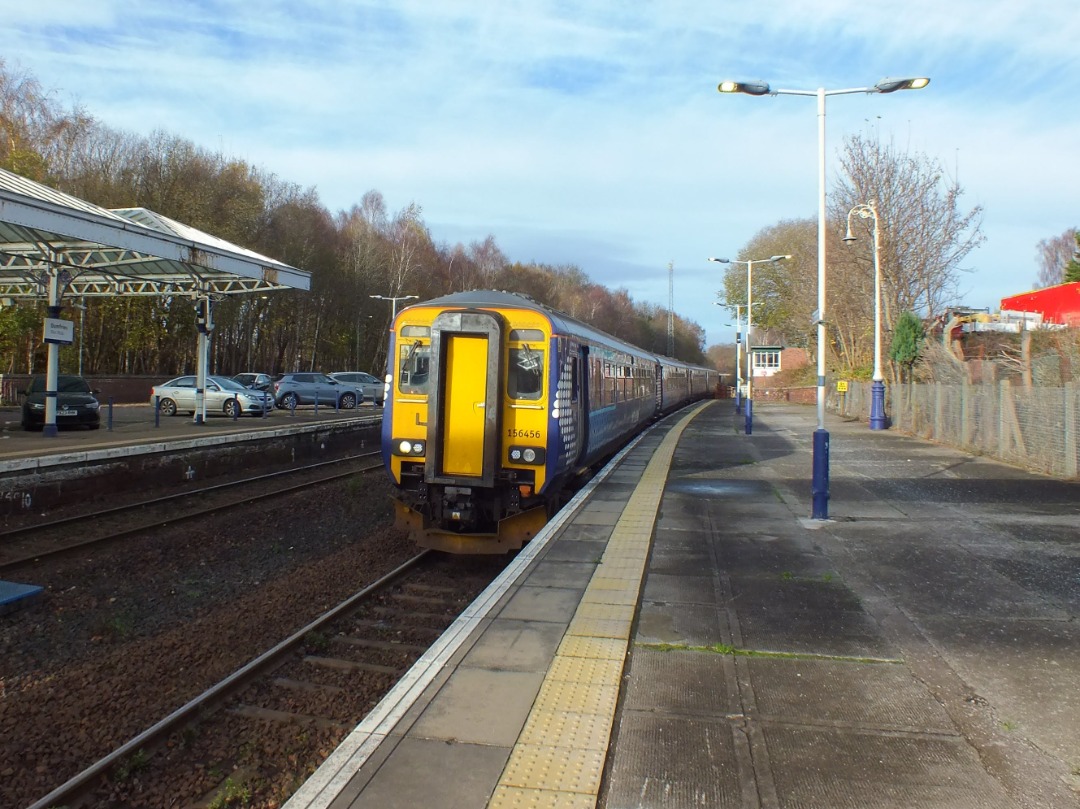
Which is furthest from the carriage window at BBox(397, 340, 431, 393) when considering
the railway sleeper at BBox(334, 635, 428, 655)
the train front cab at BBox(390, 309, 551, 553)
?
the railway sleeper at BBox(334, 635, 428, 655)

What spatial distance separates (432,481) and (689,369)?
129 feet

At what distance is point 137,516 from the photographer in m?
12.2

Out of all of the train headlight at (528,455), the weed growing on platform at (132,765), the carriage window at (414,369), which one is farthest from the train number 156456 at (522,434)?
the weed growing on platform at (132,765)

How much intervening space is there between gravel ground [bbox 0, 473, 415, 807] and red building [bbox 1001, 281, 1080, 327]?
31272mm

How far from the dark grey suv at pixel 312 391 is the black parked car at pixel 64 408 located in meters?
11.5

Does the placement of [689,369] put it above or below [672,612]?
above

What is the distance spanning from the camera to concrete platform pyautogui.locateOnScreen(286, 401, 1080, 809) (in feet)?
11.1

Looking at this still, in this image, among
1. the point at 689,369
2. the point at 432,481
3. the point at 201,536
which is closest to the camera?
the point at 432,481

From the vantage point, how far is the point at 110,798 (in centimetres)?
436

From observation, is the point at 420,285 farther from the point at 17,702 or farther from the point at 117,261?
the point at 17,702

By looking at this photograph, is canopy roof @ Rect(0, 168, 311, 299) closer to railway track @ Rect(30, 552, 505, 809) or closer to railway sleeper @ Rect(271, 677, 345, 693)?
railway track @ Rect(30, 552, 505, 809)

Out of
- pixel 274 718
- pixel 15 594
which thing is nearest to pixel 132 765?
pixel 274 718

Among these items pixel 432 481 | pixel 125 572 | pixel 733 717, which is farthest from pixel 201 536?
pixel 733 717

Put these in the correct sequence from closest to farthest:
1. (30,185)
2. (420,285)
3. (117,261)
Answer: (30,185), (117,261), (420,285)
